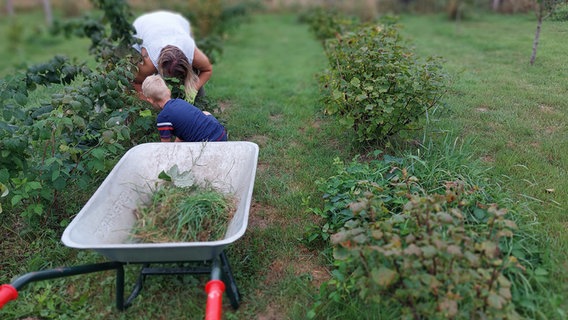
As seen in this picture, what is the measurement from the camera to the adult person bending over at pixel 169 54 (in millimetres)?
3783

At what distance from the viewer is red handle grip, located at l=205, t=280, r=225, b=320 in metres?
1.59

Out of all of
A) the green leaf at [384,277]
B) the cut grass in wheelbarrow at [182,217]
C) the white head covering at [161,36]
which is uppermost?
the white head covering at [161,36]

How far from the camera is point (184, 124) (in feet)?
10.8

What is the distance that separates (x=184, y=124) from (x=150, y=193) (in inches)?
32.4

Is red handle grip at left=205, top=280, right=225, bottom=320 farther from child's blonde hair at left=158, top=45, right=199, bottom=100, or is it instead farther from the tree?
the tree

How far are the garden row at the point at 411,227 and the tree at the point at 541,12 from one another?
1.73 m

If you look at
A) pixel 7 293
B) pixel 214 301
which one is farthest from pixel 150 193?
pixel 214 301

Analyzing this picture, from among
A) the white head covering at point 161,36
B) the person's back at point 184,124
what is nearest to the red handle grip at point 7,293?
the person's back at point 184,124

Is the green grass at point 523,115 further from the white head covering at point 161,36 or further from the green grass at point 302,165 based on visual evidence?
the white head covering at point 161,36

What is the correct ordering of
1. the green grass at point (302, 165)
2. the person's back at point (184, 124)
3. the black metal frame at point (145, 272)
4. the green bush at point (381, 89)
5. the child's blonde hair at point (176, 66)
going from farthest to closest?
1. the child's blonde hair at point (176, 66)
2. the person's back at point (184, 124)
3. the green bush at point (381, 89)
4. the green grass at point (302, 165)
5. the black metal frame at point (145, 272)

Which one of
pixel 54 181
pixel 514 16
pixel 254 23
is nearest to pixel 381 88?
pixel 54 181

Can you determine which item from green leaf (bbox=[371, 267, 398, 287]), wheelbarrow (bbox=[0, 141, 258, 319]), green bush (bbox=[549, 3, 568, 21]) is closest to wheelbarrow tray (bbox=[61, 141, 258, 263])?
wheelbarrow (bbox=[0, 141, 258, 319])

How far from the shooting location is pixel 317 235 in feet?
8.96

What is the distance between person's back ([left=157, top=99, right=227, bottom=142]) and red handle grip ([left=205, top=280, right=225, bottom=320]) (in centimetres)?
172
